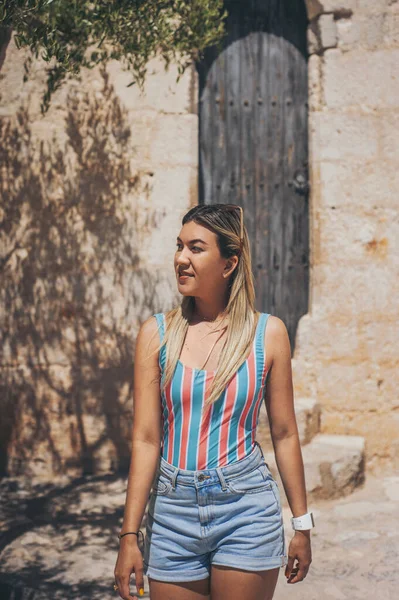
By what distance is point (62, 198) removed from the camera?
6.08m

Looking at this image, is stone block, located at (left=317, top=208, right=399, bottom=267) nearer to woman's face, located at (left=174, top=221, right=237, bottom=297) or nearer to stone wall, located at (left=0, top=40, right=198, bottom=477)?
stone wall, located at (left=0, top=40, right=198, bottom=477)

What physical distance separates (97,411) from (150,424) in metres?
3.92

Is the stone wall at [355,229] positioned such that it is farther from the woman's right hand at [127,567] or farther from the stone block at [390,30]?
the woman's right hand at [127,567]

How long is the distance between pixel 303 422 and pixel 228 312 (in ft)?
12.1

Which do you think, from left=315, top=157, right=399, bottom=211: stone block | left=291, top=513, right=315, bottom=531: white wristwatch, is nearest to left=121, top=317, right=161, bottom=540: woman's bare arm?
left=291, top=513, right=315, bottom=531: white wristwatch

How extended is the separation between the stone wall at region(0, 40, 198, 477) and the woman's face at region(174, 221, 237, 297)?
3.73 metres

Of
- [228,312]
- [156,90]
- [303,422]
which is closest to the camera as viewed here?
[228,312]

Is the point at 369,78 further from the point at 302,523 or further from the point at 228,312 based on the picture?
the point at 302,523

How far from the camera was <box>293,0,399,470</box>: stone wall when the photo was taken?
6.13 meters

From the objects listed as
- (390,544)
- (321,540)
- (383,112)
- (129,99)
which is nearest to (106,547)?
(321,540)

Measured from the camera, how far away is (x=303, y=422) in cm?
593

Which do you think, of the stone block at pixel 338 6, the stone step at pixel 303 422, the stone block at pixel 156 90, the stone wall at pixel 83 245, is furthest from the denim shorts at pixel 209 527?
the stone block at pixel 338 6

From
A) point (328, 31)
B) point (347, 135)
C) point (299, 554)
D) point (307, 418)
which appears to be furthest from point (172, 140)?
point (299, 554)

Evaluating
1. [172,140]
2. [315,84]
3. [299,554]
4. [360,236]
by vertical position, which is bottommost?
[299,554]
